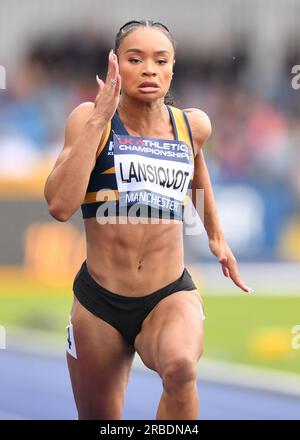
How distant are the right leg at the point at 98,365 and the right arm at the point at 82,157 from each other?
63 cm

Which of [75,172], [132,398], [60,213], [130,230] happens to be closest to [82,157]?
[75,172]

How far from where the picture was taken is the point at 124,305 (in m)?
5.15

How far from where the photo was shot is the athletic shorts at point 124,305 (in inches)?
202

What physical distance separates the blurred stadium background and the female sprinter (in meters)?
5.38

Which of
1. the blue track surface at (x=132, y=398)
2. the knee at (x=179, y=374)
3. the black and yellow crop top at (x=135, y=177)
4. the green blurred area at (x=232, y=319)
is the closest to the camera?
the knee at (x=179, y=374)

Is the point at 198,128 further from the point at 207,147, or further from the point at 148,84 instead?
the point at 207,147

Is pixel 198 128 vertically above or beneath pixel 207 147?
above

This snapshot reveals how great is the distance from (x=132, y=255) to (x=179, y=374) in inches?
30.1

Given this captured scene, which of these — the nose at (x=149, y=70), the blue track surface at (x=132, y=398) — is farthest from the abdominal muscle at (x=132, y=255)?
the blue track surface at (x=132, y=398)

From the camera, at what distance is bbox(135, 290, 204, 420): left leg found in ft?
15.3

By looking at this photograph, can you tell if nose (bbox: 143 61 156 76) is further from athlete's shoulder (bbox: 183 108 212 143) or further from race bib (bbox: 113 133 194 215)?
athlete's shoulder (bbox: 183 108 212 143)

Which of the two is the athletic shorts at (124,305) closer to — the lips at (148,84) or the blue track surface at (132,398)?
the lips at (148,84)
